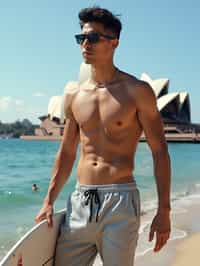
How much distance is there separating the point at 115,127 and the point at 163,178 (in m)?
0.30

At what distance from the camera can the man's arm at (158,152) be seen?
2.03m

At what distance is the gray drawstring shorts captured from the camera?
6.49 ft

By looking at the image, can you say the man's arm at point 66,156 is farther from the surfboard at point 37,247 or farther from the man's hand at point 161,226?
the man's hand at point 161,226

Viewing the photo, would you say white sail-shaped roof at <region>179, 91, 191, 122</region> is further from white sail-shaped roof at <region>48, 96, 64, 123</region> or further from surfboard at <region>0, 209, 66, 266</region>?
surfboard at <region>0, 209, 66, 266</region>

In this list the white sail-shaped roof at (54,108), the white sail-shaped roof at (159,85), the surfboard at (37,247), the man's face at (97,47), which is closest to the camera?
the surfboard at (37,247)

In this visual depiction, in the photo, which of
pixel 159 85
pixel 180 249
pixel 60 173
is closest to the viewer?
pixel 60 173

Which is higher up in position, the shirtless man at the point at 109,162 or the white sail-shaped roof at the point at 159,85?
the white sail-shaped roof at the point at 159,85

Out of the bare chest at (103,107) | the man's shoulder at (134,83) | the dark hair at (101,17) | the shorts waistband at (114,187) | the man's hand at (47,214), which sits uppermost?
the dark hair at (101,17)

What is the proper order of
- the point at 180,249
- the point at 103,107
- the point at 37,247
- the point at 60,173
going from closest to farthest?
1. the point at 37,247
2. the point at 103,107
3. the point at 60,173
4. the point at 180,249

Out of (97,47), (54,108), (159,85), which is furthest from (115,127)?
(54,108)

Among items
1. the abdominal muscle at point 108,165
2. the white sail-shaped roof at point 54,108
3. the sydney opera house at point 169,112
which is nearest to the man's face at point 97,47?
the abdominal muscle at point 108,165

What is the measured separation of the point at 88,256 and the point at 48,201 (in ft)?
1.07

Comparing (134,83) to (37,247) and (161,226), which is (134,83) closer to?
(161,226)

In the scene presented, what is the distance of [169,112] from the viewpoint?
52594mm
